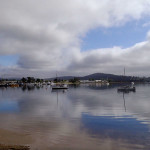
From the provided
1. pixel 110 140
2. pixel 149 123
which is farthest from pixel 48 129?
pixel 149 123

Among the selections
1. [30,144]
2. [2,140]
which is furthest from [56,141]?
[2,140]

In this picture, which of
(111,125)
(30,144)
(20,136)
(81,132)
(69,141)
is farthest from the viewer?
(111,125)

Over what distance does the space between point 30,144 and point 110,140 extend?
6895 mm

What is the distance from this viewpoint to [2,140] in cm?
1503

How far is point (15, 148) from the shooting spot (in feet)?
39.2

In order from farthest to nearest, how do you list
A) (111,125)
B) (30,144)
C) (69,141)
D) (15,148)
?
(111,125) → (69,141) → (30,144) → (15,148)

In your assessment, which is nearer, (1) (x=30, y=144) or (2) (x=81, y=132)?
(1) (x=30, y=144)

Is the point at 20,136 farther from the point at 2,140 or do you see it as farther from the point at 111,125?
the point at 111,125

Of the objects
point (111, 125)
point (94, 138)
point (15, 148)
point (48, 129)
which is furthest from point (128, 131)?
point (15, 148)

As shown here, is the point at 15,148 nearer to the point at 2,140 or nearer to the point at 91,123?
the point at 2,140

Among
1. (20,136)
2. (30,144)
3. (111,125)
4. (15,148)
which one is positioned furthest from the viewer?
(111,125)

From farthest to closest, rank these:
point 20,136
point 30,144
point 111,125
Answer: point 111,125 → point 20,136 → point 30,144

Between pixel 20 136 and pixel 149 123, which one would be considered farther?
pixel 149 123

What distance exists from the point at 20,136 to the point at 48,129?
353 cm
